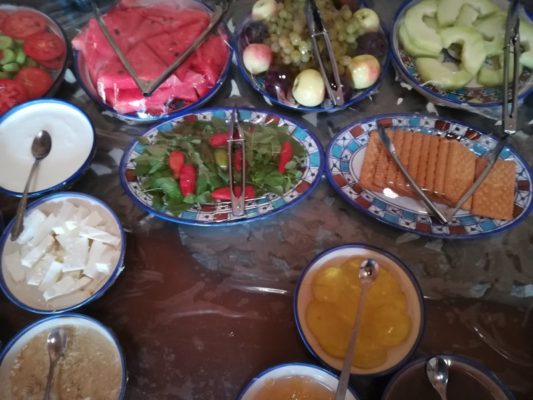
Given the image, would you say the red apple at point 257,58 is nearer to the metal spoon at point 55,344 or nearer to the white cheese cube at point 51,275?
the white cheese cube at point 51,275

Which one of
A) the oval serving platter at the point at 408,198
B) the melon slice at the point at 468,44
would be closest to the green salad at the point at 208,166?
the oval serving platter at the point at 408,198

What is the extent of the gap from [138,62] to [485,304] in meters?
1.20

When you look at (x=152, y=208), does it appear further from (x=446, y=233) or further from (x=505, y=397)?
(x=505, y=397)

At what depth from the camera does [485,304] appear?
1.04 meters

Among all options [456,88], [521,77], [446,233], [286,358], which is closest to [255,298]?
[286,358]

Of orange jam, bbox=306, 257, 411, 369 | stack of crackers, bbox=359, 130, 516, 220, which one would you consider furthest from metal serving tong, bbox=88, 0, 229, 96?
orange jam, bbox=306, 257, 411, 369

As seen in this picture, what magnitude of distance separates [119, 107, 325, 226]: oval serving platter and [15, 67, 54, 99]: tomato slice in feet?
1.41

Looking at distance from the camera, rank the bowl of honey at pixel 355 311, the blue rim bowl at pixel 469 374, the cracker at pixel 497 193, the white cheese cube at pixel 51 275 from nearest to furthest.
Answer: the blue rim bowl at pixel 469 374
the bowl of honey at pixel 355 311
the white cheese cube at pixel 51 275
the cracker at pixel 497 193

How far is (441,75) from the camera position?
138 centimetres

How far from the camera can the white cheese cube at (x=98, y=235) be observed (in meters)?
1.06

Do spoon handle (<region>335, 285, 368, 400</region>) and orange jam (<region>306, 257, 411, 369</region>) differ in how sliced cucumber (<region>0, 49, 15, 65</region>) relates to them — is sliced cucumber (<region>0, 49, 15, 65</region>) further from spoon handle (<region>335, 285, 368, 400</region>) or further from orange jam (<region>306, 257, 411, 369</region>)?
spoon handle (<region>335, 285, 368, 400</region>)

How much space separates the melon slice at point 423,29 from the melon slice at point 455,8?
0.03 m

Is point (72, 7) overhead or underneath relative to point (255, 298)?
overhead

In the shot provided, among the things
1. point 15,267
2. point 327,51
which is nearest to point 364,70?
point 327,51
